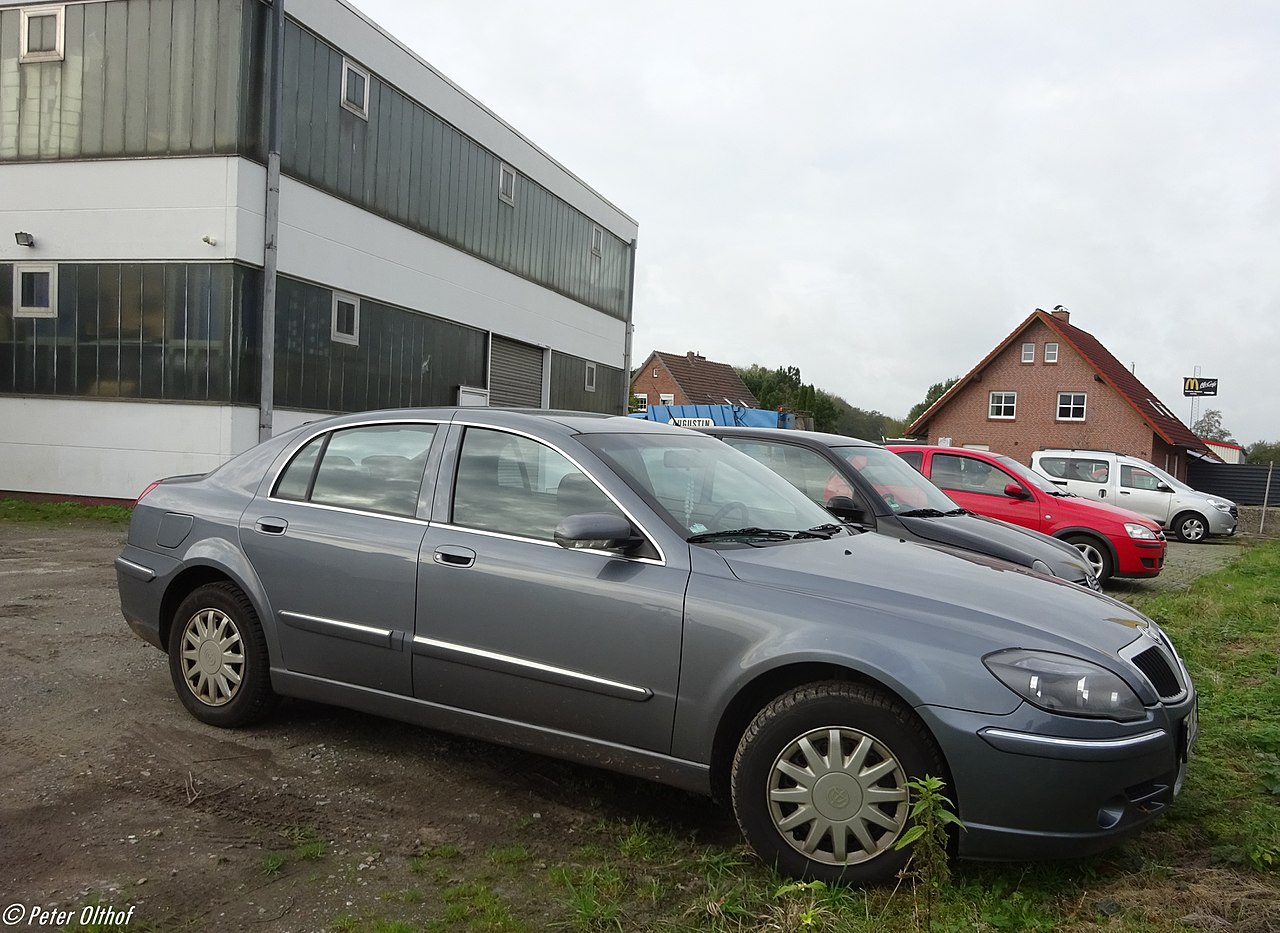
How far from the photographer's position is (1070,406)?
43688 millimetres

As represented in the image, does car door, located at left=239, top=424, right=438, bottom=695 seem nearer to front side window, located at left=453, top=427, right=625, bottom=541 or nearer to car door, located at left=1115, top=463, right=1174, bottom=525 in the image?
front side window, located at left=453, top=427, right=625, bottom=541

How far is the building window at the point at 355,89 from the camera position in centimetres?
1616

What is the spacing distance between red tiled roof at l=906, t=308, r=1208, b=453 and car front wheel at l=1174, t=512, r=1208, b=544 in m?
20.0

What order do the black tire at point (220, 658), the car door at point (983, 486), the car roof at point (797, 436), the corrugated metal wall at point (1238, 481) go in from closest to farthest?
the black tire at point (220, 658)
the car roof at point (797, 436)
the car door at point (983, 486)
the corrugated metal wall at point (1238, 481)

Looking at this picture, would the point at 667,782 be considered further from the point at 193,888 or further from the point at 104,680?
the point at 104,680

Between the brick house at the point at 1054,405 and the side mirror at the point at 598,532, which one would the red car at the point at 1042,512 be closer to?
the side mirror at the point at 598,532

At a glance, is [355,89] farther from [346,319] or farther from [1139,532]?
[1139,532]

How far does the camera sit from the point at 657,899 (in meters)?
3.20

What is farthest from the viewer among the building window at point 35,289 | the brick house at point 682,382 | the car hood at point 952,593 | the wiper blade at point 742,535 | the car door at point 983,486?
the brick house at point 682,382

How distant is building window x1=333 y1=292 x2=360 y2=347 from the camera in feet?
53.0

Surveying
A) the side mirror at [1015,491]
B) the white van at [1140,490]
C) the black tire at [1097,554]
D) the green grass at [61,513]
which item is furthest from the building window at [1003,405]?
the green grass at [61,513]

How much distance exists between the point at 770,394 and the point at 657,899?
8394 cm

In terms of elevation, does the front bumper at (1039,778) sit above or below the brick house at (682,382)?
below

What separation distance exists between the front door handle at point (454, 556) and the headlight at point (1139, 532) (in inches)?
381
